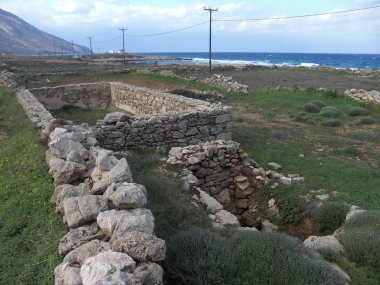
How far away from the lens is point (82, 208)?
346 centimetres

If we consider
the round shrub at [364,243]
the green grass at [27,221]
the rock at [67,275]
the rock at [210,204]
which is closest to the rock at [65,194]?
the green grass at [27,221]

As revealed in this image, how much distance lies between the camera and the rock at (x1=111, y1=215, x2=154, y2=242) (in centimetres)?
301

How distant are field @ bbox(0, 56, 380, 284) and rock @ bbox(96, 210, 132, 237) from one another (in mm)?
817

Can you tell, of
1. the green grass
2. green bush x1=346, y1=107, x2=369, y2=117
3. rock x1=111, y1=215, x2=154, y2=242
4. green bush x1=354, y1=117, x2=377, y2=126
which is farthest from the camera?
green bush x1=346, y1=107, x2=369, y2=117

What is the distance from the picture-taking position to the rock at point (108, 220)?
10.3ft

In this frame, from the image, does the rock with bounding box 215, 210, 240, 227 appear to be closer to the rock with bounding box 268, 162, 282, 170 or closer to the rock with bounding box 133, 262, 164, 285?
the rock with bounding box 133, 262, 164, 285

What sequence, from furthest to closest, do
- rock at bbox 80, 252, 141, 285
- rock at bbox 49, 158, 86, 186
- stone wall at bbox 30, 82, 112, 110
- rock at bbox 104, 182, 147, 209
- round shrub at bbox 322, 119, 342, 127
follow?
stone wall at bbox 30, 82, 112, 110 → round shrub at bbox 322, 119, 342, 127 → rock at bbox 49, 158, 86, 186 → rock at bbox 104, 182, 147, 209 → rock at bbox 80, 252, 141, 285

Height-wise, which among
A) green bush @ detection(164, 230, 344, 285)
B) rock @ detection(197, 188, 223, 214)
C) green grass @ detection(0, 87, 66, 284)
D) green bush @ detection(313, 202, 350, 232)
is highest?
green grass @ detection(0, 87, 66, 284)

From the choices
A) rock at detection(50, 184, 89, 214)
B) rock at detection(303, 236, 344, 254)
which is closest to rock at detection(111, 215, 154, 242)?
Result: rock at detection(50, 184, 89, 214)

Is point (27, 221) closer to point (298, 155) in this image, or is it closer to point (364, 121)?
point (298, 155)

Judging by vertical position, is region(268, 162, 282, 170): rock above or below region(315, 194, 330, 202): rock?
above

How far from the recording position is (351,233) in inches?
192

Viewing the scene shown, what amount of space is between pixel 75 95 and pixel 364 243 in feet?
55.9

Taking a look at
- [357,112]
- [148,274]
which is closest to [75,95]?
[357,112]
